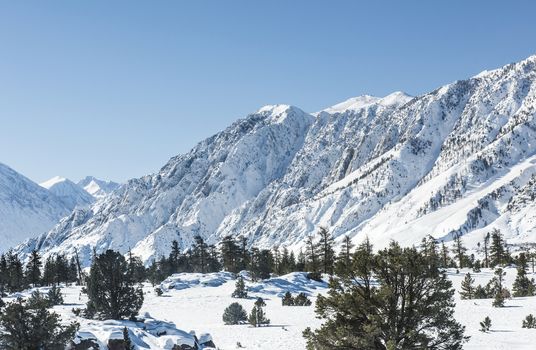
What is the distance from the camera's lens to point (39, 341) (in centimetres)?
2241

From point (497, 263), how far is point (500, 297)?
189 ft

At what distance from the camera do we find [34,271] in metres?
89.8

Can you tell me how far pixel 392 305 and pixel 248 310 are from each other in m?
34.5

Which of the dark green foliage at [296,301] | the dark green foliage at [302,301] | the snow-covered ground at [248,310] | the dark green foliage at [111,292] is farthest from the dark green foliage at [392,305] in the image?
the dark green foliage at [296,301]

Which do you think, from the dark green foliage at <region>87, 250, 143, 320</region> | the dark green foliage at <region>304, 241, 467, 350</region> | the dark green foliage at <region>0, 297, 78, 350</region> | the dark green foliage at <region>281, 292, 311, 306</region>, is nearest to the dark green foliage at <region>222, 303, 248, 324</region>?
the dark green foliage at <region>87, 250, 143, 320</region>

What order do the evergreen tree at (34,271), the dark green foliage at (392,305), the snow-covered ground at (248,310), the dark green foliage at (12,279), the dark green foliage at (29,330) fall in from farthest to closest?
the evergreen tree at (34,271) < the dark green foliage at (12,279) < the snow-covered ground at (248,310) < the dark green foliage at (29,330) < the dark green foliage at (392,305)

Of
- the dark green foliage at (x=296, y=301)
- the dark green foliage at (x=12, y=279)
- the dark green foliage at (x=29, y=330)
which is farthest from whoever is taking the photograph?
the dark green foliage at (x=12, y=279)

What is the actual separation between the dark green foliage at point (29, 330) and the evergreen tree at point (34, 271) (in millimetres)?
71136

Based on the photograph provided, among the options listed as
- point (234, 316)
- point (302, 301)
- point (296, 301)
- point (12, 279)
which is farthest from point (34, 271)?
point (234, 316)

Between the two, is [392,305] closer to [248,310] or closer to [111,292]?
[111,292]

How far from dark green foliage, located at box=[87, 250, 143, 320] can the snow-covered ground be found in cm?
178

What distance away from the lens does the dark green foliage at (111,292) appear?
3878cm

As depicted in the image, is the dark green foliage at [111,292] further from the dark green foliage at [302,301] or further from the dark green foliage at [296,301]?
the dark green foliage at [302,301]

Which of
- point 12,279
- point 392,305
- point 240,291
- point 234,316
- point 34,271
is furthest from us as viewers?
point 34,271
